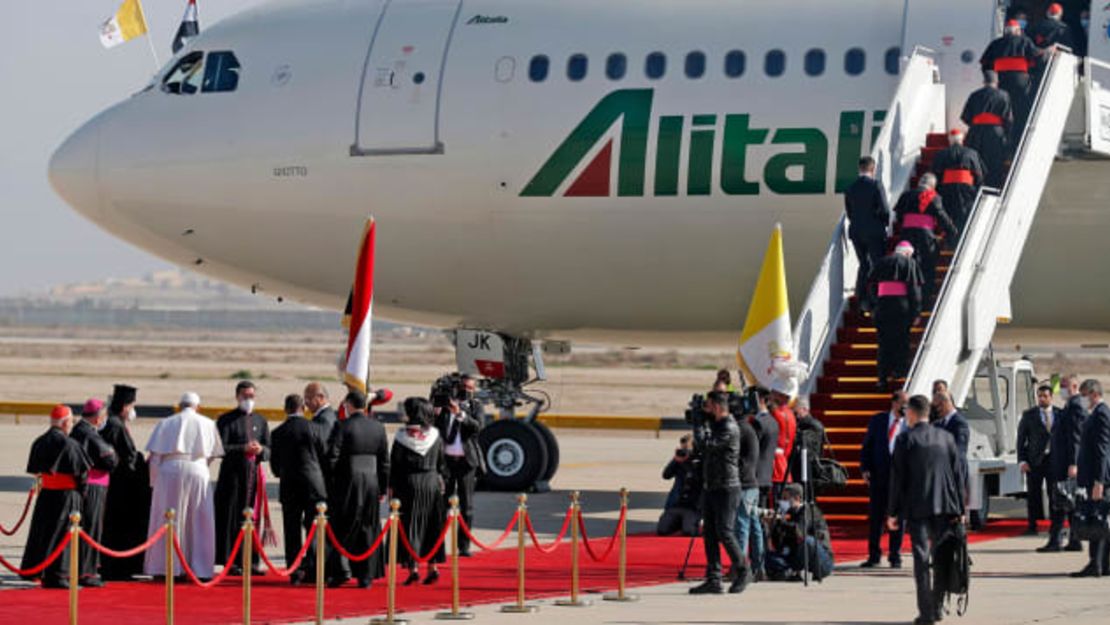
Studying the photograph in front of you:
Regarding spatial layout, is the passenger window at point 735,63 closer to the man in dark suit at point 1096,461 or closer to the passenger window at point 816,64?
the passenger window at point 816,64

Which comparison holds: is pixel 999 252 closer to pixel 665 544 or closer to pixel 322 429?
pixel 665 544

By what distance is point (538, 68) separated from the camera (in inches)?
1026

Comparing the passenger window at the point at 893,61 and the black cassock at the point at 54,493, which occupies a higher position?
the passenger window at the point at 893,61

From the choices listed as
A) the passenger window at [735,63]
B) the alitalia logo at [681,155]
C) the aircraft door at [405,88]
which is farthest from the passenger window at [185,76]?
the passenger window at [735,63]

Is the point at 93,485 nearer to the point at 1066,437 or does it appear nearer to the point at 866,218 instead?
the point at 866,218

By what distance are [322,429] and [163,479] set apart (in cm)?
141

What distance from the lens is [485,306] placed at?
27266mm

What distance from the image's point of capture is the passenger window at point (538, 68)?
26.0 m

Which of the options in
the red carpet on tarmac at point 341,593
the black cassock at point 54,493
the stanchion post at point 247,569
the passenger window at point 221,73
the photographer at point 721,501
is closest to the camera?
the stanchion post at point 247,569

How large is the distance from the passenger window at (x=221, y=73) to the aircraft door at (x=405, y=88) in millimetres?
1916

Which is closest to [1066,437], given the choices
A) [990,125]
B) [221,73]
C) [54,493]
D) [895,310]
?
[895,310]

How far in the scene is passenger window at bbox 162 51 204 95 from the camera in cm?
2797

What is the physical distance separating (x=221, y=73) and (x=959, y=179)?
33.0 feet

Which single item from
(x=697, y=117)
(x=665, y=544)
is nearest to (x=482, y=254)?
(x=697, y=117)
